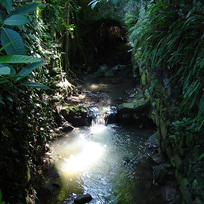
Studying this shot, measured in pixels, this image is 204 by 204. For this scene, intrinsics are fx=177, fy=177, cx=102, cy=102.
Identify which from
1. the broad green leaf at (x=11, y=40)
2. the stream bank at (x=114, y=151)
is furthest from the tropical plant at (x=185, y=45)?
the stream bank at (x=114, y=151)

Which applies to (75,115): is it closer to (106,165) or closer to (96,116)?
(96,116)

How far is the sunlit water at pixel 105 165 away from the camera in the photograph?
3277mm

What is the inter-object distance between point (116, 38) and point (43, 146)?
13.3m

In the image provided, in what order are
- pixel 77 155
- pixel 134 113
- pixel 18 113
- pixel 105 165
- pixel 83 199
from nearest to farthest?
pixel 18 113, pixel 83 199, pixel 105 165, pixel 77 155, pixel 134 113

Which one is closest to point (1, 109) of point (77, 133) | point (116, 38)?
point (77, 133)

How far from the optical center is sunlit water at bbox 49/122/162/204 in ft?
10.8

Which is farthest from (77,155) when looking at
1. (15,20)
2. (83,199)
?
(15,20)

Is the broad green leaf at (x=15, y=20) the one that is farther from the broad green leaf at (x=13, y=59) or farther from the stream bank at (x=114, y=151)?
the stream bank at (x=114, y=151)

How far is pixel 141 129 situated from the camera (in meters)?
5.50

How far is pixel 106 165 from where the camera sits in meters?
4.08

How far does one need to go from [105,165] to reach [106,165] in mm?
23

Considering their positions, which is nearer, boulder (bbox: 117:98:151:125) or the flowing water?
the flowing water

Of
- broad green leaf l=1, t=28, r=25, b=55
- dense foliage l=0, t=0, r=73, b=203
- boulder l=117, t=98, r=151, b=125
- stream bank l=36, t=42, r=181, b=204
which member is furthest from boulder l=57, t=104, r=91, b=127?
broad green leaf l=1, t=28, r=25, b=55

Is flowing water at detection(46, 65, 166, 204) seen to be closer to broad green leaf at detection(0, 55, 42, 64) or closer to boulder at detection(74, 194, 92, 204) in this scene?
boulder at detection(74, 194, 92, 204)
